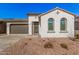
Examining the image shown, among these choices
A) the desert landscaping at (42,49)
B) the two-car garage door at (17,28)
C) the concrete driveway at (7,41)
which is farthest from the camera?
the two-car garage door at (17,28)

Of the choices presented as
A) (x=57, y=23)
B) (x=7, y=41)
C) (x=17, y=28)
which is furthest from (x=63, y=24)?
(x=17, y=28)

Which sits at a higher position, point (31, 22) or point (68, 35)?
point (31, 22)

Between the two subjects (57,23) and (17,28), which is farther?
(17,28)

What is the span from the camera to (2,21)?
1220 inches

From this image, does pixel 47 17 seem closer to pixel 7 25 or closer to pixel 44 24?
pixel 44 24

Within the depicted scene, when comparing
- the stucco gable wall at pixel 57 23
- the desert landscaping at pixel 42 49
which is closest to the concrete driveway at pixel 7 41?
the desert landscaping at pixel 42 49

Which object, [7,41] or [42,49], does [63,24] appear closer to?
[7,41]

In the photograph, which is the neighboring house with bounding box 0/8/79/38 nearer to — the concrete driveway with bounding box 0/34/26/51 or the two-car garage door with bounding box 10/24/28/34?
the concrete driveway with bounding box 0/34/26/51

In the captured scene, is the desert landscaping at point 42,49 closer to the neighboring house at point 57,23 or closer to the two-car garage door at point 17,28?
the neighboring house at point 57,23

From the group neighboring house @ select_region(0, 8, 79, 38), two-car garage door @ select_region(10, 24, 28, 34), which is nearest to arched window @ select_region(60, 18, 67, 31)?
neighboring house @ select_region(0, 8, 79, 38)

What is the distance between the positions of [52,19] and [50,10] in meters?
1.03

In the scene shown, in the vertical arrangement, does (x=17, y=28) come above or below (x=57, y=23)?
below
